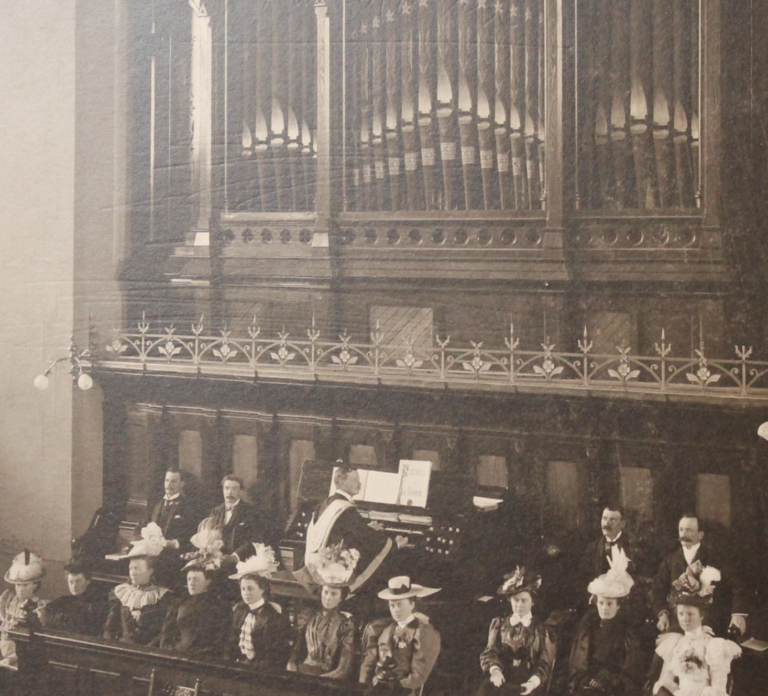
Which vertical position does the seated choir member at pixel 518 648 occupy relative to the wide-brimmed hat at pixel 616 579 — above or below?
below

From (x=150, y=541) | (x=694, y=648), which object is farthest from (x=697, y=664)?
(x=150, y=541)

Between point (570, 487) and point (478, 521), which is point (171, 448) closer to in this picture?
point (478, 521)

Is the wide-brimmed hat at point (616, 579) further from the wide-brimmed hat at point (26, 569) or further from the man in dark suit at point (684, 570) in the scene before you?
the wide-brimmed hat at point (26, 569)

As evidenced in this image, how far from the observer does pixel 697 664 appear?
5.70 feet

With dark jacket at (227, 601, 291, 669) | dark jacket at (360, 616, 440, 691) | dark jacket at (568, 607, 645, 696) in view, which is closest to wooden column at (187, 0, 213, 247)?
dark jacket at (227, 601, 291, 669)

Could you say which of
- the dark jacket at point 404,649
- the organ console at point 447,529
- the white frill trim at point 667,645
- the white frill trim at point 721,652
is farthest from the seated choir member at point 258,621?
the white frill trim at point 721,652

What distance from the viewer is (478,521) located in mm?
1881

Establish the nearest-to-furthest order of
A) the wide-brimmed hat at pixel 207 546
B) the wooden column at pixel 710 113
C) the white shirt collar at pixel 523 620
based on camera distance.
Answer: the wooden column at pixel 710 113 → the white shirt collar at pixel 523 620 → the wide-brimmed hat at pixel 207 546

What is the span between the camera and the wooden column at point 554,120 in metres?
1.80

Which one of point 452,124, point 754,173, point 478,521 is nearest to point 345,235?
point 452,124

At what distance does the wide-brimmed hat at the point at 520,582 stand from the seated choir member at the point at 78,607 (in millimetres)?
1042

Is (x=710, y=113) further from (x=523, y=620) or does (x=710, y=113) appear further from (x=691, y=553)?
(x=523, y=620)

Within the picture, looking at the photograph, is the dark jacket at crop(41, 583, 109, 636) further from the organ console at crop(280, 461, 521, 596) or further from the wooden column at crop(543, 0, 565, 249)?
the wooden column at crop(543, 0, 565, 249)

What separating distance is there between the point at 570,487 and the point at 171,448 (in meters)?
0.99
